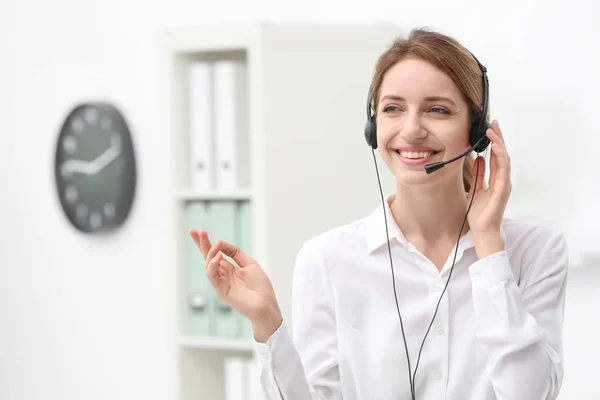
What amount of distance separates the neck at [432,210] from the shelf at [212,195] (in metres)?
1.16

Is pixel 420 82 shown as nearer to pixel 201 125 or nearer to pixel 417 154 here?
pixel 417 154

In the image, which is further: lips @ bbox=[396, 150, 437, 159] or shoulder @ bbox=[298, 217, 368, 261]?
shoulder @ bbox=[298, 217, 368, 261]

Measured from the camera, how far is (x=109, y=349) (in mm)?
3746

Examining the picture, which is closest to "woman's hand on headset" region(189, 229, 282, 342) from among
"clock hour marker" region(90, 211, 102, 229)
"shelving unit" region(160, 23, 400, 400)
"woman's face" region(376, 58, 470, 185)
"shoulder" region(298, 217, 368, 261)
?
"shoulder" region(298, 217, 368, 261)

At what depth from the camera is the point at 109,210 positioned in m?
3.60

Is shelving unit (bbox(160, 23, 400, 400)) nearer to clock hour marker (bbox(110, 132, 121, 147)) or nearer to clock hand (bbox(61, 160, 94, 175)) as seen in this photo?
clock hour marker (bbox(110, 132, 121, 147))

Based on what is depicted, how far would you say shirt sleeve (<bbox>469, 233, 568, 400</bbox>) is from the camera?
1407mm

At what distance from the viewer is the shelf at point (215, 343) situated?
2.78m

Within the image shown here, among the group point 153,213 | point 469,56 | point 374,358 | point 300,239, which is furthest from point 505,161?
point 153,213

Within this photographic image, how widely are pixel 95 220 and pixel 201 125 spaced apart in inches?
41.5

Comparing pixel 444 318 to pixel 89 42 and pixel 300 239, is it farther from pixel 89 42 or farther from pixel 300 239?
pixel 89 42

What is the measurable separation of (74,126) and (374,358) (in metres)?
2.42

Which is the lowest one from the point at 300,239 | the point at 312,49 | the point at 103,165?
the point at 300,239

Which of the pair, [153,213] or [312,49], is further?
[153,213]
